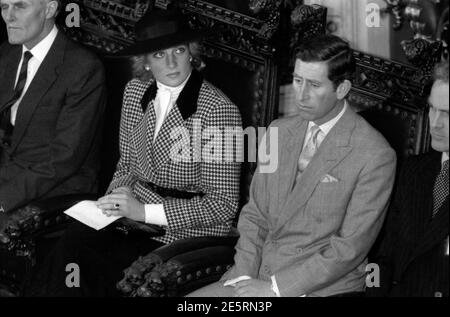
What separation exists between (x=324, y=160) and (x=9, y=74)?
2.17 metres

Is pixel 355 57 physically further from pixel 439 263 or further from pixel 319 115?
pixel 439 263

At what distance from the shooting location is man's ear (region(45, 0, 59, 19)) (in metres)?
5.97

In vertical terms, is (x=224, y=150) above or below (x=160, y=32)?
below

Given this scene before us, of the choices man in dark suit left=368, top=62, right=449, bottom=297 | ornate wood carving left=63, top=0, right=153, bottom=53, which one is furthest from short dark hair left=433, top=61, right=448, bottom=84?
ornate wood carving left=63, top=0, right=153, bottom=53

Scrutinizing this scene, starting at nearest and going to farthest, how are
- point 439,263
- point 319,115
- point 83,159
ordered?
point 439,263 → point 319,115 → point 83,159

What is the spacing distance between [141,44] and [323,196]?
1349 millimetres

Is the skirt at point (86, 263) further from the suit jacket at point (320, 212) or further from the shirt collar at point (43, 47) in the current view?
the shirt collar at point (43, 47)

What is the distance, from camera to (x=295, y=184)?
5.00m

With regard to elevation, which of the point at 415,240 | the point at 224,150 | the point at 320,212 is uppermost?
the point at 224,150

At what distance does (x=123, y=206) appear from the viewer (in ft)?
17.9

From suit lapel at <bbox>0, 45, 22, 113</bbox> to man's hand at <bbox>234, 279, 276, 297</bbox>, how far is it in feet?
6.31

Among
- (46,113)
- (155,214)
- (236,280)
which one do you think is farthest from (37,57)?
(236,280)

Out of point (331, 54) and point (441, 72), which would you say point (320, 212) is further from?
point (441, 72)
